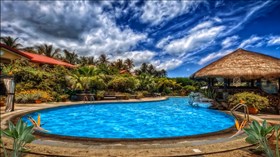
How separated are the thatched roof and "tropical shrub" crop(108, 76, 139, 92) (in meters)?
10.5

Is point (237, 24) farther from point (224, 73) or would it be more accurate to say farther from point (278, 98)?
point (278, 98)

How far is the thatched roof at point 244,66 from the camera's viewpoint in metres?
11.9

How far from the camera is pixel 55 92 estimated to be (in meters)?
17.3

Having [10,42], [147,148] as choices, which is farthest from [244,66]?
[10,42]

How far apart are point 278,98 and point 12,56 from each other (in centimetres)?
2432

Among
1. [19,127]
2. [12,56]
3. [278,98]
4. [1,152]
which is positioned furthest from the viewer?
[12,56]

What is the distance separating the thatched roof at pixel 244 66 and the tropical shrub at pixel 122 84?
1055 centimetres

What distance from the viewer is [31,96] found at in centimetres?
1505

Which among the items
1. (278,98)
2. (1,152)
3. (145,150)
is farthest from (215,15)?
(1,152)

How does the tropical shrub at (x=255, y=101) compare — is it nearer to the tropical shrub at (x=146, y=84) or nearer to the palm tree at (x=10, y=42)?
the tropical shrub at (x=146, y=84)

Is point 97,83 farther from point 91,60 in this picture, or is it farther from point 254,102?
point 91,60

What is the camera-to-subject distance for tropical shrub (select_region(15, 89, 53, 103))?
48.5 feet

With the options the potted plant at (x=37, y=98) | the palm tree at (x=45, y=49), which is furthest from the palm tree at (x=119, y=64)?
the potted plant at (x=37, y=98)

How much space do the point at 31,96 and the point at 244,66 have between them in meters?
15.8
